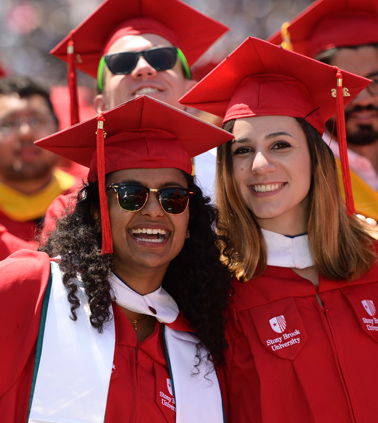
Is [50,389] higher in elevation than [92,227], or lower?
lower

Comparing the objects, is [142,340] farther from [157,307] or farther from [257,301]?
[257,301]

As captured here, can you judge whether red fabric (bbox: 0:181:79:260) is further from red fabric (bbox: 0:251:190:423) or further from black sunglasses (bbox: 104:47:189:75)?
red fabric (bbox: 0:251:190:423)

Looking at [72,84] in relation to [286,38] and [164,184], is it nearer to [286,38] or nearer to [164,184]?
[286,38]

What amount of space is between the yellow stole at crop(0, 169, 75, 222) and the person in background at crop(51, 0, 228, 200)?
0.66m

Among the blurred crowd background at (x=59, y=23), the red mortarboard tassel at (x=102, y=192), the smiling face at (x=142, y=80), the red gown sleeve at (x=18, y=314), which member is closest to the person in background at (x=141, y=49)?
the smiling face at (x=142, y=80)

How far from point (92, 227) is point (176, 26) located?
2175 mm

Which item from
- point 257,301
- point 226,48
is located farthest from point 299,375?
point 226,48

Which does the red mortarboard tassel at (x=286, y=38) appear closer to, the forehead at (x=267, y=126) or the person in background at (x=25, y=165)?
the forehead at (x=267, y=126)

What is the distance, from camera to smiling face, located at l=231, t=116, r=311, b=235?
3492mm

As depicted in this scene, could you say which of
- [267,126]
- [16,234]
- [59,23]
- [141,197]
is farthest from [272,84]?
[59,23]

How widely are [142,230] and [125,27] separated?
6.63ft

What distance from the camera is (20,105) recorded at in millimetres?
5316

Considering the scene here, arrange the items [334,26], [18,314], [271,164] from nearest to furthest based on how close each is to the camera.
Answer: [18,314] → [271,164] → [334,26]

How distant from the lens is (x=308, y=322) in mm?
3279
